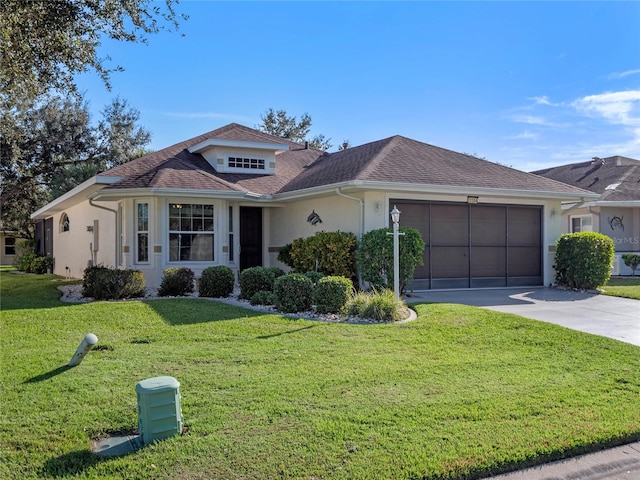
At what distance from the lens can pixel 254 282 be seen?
36.4 ft

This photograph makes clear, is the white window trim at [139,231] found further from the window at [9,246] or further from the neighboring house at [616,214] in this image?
the window at [9,246]

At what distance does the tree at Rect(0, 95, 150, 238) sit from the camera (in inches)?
1074

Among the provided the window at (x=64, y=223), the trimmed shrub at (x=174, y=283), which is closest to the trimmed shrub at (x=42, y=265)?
the window at (x=64, y=223)

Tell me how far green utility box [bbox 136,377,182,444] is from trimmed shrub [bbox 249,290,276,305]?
20.1 ft

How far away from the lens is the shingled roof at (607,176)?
1997cm

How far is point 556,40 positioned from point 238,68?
8.28 meters

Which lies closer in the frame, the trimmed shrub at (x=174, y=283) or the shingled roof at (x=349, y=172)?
the trimmed shrub at (x=174, y=283)

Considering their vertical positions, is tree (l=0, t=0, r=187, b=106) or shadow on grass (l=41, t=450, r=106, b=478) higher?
tree (l=0, t=0, r=187, b=106)

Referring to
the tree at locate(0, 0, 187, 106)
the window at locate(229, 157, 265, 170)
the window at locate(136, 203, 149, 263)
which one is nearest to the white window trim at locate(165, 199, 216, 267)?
the window at locate(136, 203, 149, 263)

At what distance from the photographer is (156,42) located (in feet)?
28.9

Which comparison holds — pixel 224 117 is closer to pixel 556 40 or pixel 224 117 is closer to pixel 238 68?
pixel 238 68

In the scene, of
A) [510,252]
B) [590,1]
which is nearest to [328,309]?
[510,252]

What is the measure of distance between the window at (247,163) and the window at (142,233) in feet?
12.7

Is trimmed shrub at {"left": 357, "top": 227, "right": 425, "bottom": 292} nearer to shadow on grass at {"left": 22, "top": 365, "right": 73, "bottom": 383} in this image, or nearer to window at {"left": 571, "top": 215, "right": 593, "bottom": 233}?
shadow on grass at {"left": 22, "top": 365, "right": 73, "bottom": 383}
